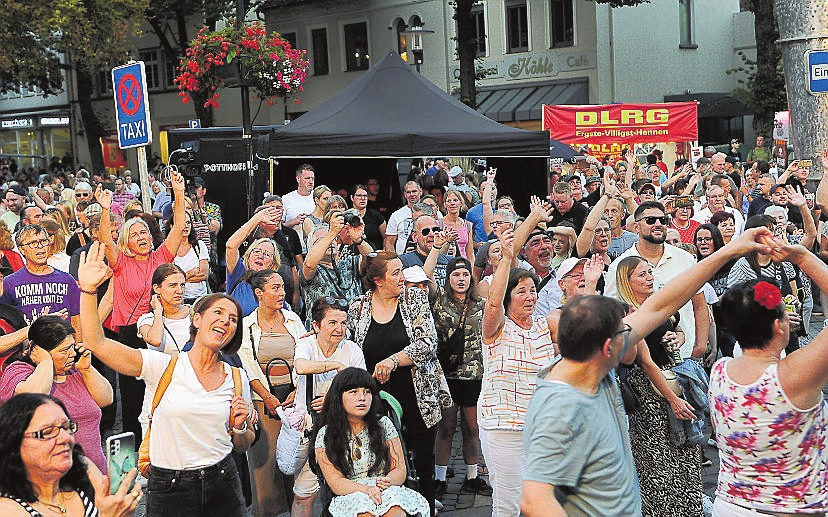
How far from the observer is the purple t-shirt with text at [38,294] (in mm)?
7816

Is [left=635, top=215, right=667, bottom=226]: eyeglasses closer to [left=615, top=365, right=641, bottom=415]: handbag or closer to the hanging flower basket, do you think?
[left=615, top=365, right=641, bottom=415]: handbag

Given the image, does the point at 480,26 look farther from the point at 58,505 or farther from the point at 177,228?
the point at 58,505

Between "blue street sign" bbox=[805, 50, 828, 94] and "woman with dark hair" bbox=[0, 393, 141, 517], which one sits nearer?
"woman with dark hair" bbox=[0, 393, 141, 517]

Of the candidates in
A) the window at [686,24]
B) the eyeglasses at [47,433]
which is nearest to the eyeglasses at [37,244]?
the eyeglasses at [47,433]

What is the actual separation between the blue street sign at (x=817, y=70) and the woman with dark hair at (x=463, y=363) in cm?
455

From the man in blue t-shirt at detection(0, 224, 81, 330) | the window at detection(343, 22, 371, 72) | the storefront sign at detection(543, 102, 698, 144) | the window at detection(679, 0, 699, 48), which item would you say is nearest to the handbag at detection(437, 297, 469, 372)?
→ the man in blue t-shirt at detection(0, 224, 81, 330)

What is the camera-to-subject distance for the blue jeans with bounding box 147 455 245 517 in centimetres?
512

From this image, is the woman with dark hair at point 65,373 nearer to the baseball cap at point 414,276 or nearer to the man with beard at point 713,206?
the baseball cap at point 414,276

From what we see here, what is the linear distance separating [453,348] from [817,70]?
16.3 ft

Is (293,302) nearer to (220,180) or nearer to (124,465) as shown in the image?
(124,465)

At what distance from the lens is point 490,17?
35906 millimetres

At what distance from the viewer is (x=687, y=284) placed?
13.6 feet

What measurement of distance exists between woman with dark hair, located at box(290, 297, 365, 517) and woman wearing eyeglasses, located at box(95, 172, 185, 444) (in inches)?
78.6

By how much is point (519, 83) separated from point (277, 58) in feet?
74.2
